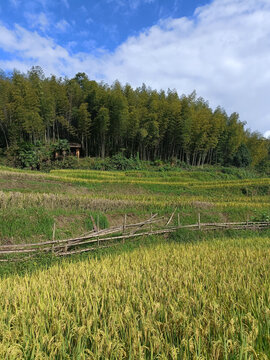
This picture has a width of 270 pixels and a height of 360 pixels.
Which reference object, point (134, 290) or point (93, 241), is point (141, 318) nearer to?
point (134, 290)

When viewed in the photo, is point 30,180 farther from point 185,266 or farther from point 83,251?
point 185,266

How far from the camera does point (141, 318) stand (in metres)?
1.79

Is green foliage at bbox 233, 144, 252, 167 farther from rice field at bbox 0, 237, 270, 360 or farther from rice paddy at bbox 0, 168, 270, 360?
rice field at bbox 0, 237, 270, 360

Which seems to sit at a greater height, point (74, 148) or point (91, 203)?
point (74, 148)

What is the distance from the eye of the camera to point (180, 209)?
11.6m

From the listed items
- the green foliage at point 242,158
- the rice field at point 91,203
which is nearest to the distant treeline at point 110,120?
the green foliage at point 242,158

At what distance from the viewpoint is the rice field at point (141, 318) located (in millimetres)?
1449

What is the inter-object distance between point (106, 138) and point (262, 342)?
104 ft

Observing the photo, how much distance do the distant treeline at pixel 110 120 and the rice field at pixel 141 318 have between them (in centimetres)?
2635

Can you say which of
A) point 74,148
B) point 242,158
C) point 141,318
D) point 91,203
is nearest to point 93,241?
point 91,203

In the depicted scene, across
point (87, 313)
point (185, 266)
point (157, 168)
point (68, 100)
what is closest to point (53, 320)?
point (87, 313)

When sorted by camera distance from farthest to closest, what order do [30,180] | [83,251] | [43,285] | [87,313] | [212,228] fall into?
1. [30,180]
2. [212,228]
3. [83,251]
4. [43,285]
5. [87,313]

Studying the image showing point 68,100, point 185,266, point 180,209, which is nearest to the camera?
point 185,266

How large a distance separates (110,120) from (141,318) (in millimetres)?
28598
